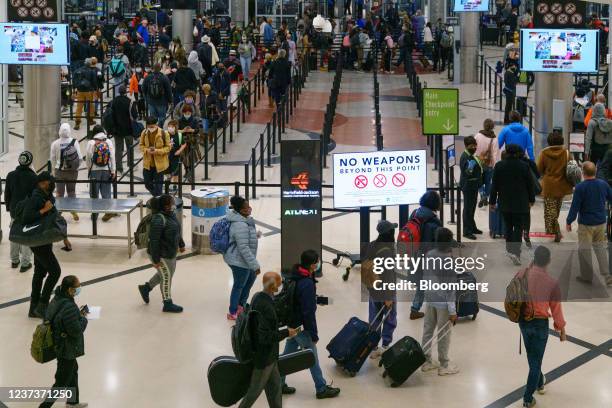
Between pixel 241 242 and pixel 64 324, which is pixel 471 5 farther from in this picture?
pixel 64 324

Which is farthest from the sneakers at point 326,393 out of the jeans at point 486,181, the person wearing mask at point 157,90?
the person wearing mask at point 157,90

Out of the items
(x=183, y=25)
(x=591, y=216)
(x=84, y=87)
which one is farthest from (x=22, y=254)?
(x=183, y=25)

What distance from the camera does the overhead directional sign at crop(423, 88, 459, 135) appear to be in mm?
15586

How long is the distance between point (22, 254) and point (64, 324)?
4.77 m

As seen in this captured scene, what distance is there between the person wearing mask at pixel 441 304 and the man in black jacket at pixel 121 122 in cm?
959

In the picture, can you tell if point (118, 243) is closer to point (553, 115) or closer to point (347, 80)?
point (553, 115)

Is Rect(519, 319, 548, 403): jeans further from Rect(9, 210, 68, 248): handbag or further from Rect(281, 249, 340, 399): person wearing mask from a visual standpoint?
Rect(9, 210, 68, 248): handbag

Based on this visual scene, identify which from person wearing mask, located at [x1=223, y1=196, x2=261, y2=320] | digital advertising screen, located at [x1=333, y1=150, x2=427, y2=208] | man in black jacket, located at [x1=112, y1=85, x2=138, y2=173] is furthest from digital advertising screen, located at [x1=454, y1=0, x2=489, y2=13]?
person wearing mask, located at [x1=223, y1=196, x2=261, y2=320]

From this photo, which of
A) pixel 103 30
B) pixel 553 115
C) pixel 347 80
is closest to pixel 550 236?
pixel 553 115

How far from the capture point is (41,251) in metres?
11.4

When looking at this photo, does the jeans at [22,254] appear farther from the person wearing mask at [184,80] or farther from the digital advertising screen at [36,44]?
the person wearing mask at [184,80]

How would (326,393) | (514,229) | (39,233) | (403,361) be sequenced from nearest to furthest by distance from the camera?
(326,393) < (403,361) < (39,233) < (514,229)

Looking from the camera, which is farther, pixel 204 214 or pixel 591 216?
pixel 204 214

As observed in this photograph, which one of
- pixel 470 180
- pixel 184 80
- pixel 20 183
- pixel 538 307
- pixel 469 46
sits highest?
pixel 469 46
